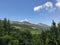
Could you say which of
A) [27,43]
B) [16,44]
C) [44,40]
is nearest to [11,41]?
[16,44]

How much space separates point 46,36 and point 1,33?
38.6 metres

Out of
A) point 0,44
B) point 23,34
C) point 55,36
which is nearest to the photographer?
point 0,44

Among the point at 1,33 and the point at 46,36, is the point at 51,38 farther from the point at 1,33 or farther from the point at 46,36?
the point at 1,33

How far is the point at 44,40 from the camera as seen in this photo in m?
150

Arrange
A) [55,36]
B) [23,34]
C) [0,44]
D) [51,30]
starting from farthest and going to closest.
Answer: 1. [23,34]
2. [51,30]
3. [55,36]
4. [0,44]

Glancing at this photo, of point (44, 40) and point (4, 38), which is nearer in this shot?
point (4, 38)

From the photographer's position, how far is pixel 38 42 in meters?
140

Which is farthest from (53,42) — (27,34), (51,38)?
(27,34)

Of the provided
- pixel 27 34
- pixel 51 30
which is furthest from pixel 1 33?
pixel 51 30

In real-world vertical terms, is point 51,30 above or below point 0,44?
above

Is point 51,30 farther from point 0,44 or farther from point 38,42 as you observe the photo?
point 0,44

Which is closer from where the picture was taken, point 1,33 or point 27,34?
point 1,33

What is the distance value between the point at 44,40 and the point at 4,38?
1293 inches

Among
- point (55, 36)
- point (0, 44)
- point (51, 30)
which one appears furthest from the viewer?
point (51, 30)
